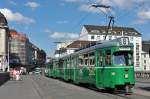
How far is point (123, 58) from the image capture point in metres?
23.9

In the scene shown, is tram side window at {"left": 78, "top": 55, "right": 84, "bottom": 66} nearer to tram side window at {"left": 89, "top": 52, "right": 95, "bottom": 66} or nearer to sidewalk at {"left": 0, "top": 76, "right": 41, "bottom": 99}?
tram side window at {"left": 89, "top": 52, "right": 95, "bottom": 66}

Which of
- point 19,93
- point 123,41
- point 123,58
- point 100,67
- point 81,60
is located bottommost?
point 19,93

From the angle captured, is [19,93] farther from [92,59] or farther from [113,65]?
[113,65]

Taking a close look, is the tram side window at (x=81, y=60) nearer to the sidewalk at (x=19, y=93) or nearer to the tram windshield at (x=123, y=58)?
the sidewalk at (x=19, y=93)

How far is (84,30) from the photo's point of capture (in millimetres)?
169750

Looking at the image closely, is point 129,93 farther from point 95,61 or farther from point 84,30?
point 84,30

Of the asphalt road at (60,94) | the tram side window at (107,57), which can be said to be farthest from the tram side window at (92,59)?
the tram side window at (107,57)

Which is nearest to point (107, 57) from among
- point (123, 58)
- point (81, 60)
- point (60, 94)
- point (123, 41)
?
point (123, 58)

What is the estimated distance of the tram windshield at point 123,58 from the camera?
23759 mm

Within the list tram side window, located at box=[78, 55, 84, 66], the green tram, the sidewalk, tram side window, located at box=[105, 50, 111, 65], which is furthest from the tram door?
tram side window, located at box=[78, 55, 84, 66]

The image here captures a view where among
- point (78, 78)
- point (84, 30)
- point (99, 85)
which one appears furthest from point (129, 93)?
point (84, 30)

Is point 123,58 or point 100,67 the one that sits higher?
point 123,58

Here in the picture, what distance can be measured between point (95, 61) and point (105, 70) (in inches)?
80.9

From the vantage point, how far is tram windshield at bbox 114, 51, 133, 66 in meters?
23.8
